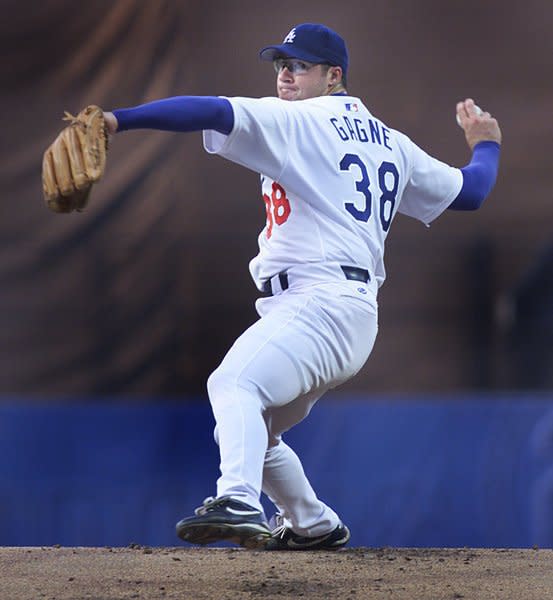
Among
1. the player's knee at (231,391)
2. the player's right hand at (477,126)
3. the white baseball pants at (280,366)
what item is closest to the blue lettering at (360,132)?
the white baseball pants at (280,366)

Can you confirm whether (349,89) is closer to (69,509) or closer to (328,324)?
(69,509)

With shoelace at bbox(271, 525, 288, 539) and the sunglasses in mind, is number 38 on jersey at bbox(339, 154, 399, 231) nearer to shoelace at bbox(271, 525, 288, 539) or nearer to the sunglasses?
the sunglasses

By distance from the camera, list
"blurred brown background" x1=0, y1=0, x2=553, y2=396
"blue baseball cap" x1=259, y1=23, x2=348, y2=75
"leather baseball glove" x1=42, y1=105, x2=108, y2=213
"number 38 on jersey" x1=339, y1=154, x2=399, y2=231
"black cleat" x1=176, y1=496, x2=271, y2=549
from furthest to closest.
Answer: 1. "blurred brown background" x1=0, y1=0, x2=553, y2=396
2. "blue baseball cap" x1=259, y1=23, x2=348, y2=75
3. "number 38 on jersey" x1=339, y1=154, x2=399, y2=231
4. "leather baseball glove" x1=42, y1=105, x2=108, y2=213
5. "black cleat" x1=176, y1=496, x2=271, y2=549

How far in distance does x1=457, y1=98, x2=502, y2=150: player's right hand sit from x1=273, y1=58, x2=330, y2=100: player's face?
1.75 ft

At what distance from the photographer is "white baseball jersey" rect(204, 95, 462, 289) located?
272 centimetres

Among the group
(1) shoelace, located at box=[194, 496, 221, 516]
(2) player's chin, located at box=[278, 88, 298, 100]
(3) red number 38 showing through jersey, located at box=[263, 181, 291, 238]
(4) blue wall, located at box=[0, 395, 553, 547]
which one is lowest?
(4) blue wall, located at box=[0, 395, 553, 547]

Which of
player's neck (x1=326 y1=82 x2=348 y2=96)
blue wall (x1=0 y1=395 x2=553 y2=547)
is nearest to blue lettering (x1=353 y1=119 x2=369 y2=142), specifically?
player's neck (x1=326 y1=82 x2=348 y2=96)

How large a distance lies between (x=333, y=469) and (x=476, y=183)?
6.75ft

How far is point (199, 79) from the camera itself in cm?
524

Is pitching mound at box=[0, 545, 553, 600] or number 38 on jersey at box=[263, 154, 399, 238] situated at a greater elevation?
number 38 on jersey at box=[263, 154, 399, 238]

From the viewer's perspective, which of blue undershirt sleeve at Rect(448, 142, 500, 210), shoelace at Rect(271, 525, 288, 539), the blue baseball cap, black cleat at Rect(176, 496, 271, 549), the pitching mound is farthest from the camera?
shoelace at Rect(271, 525, 288, 539)

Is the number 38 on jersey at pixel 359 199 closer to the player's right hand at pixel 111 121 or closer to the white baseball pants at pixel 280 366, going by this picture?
the white baseball pants at pixel 280 366

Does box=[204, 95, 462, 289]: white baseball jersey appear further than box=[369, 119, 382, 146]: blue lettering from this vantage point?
No

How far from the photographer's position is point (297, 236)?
2832 millimetres
